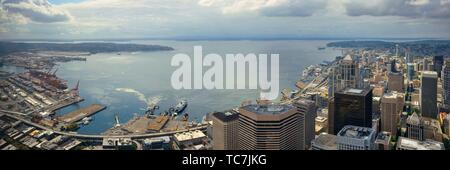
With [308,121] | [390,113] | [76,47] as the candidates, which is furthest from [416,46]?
Answer: [76,47]

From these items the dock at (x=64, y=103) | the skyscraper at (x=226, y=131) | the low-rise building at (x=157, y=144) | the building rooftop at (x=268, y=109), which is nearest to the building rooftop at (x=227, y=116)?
the skyscraper at (x=226, y=131)

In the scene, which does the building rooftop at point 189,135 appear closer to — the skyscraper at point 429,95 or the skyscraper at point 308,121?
the skyscraper at point 308,121

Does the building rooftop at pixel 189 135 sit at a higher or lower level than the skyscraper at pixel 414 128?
lower

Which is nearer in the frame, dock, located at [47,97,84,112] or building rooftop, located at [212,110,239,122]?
building rooftop, located at [212,110,239,122]

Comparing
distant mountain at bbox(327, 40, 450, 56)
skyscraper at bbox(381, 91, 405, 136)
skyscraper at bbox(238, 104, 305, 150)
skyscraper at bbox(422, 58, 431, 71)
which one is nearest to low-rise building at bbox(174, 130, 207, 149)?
skyscraper at bbox(238, 104, 305, 150)

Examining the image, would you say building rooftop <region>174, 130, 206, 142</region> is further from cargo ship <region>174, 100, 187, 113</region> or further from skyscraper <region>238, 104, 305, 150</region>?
cargo ship <region>174, 100, 187, 113</region>

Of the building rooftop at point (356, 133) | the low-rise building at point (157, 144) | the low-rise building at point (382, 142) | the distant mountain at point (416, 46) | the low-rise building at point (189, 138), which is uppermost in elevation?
the distant mountain at point (416, 46)

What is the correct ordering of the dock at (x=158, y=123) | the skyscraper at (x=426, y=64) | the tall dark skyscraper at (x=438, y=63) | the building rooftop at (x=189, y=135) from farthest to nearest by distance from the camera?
the skyscraper at (x=426, y=64), the tall dark skyscraper at (x=438, y=63), the dock at (x=158, y=123), the building rooftop at (x=189, y=135)
